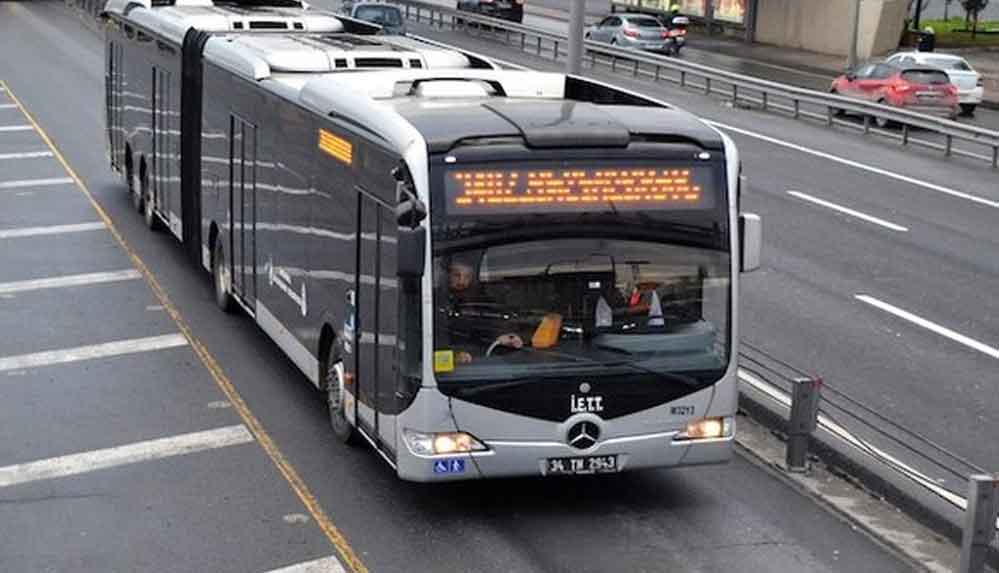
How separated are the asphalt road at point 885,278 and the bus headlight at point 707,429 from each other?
247 cm

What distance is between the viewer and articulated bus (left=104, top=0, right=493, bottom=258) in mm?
16422

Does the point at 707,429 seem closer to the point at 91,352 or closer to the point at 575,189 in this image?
the point at 575,189

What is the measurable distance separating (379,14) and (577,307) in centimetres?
4265

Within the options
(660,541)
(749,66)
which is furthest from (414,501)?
(749,66)

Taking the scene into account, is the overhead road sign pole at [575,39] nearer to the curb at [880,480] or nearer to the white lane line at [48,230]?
the white lane line at [48,230]

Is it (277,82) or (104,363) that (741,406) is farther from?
(104,363)

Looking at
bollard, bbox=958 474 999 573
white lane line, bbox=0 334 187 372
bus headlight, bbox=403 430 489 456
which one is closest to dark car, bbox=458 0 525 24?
white lane line, bbox=0 334 187 372

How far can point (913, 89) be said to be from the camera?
1576 inches

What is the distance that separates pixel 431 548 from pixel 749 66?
4581cm

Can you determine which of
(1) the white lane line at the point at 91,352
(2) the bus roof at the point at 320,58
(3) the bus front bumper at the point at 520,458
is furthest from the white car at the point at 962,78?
(3) the bus front bumper at the point at 520,458

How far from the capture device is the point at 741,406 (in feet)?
48.4

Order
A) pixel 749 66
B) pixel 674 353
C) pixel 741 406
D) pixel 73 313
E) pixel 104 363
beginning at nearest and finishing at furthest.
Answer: pixel 674 353 < pixel 741 406 < pixel 104 363 < pixel 73 313 < pixel 749 66

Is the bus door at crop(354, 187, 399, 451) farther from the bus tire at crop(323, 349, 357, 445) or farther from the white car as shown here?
the white car

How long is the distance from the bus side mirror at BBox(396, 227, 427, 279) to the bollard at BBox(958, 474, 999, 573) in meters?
3.79
